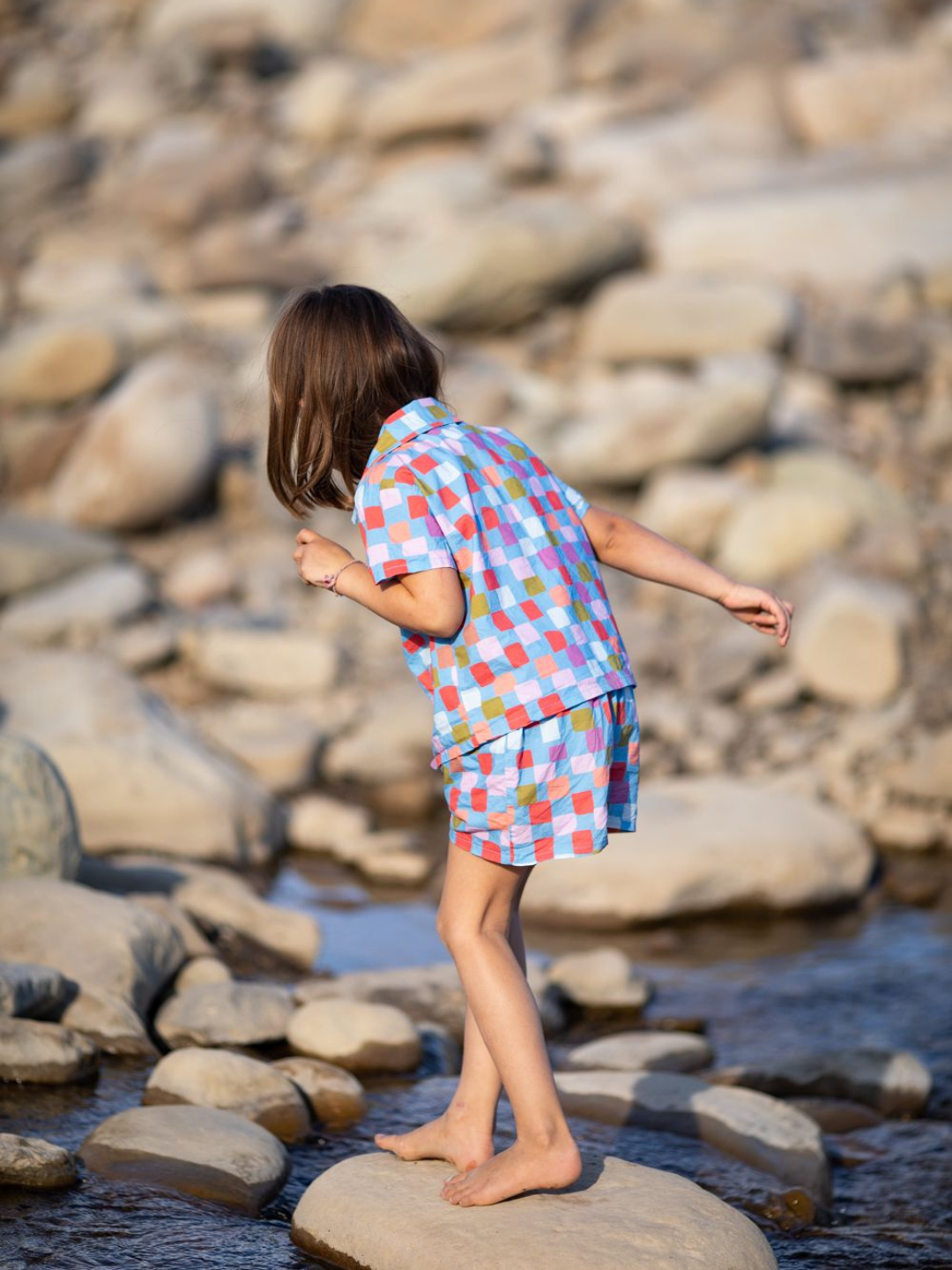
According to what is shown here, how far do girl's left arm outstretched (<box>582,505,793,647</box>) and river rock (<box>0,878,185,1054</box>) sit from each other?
170 centimetres

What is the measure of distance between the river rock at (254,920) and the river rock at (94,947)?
0.62 metres

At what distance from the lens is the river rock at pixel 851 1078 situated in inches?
142

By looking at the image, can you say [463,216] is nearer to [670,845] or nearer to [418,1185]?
[670,845]

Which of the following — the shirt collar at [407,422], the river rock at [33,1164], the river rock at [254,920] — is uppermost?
the shirt collar at [407,422]

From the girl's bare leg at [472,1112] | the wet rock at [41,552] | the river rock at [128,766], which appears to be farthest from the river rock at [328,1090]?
the wet rock at [41,552]

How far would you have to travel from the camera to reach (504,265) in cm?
1047

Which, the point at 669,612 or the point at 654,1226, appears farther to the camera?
the point at 669,612

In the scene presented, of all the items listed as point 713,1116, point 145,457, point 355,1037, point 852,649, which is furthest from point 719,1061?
point 145,457

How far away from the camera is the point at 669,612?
8203 mm

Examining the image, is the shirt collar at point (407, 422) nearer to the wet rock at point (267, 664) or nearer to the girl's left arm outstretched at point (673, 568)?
the girl's left arm outstretched at point (673, 568)

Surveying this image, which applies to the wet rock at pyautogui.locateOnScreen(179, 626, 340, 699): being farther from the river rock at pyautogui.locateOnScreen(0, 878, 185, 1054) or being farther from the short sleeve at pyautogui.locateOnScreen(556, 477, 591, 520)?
the short sleeve at pyautogui.locateOnScreen(556, 477, 591, 520)

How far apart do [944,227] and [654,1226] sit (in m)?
9.98

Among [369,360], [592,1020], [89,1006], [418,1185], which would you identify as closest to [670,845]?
[592,1020]

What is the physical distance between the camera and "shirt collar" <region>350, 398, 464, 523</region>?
2471mm
